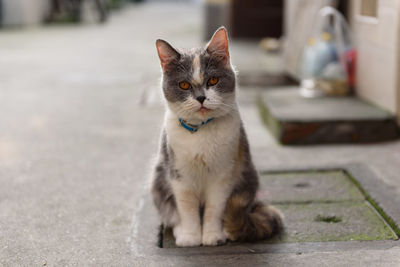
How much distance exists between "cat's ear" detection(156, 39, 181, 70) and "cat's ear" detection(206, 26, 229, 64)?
15 centimetres

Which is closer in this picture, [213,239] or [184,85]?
[184,85]

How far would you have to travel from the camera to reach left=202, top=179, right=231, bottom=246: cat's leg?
244cm

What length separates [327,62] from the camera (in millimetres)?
4812

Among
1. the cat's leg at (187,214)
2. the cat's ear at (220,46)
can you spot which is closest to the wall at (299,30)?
the cat's ear at (220,46)

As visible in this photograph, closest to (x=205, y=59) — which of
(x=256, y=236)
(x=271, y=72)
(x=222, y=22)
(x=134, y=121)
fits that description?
(x=256, y=236)

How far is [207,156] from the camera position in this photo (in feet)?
7.84

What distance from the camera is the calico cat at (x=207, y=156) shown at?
91.9 inches

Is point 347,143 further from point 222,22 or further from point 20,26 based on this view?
point 20,26

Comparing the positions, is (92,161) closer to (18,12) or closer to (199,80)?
(199,80)

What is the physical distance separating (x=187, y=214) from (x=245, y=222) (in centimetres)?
28

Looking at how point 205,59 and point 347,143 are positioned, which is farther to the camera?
point 347,143

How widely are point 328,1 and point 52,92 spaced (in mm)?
3290

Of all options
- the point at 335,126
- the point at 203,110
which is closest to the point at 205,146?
the point at 203,110

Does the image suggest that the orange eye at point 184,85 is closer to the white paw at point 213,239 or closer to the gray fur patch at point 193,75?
the gray fur patch at point 193,75
